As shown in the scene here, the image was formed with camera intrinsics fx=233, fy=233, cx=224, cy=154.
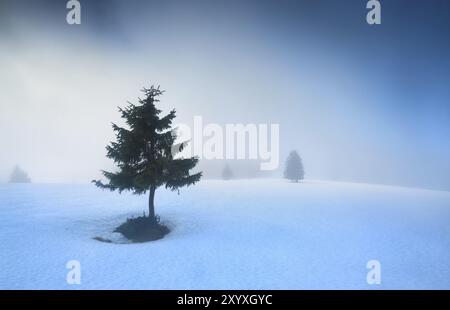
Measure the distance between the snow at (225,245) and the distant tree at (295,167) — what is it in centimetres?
1830

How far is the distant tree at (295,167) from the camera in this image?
43.9 meters

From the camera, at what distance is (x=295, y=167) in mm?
44469

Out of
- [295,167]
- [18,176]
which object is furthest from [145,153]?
[18,176]

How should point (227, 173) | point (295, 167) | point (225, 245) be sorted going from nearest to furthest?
point (225, 245) < point (295, 167) < point (227, 173)

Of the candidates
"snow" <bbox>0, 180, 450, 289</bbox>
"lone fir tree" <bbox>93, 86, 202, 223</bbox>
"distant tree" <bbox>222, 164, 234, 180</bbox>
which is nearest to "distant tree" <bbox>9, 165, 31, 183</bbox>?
"snow" <bbox>0, 180, 450, 289</bbox>

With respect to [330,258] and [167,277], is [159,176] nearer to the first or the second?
[167,277]

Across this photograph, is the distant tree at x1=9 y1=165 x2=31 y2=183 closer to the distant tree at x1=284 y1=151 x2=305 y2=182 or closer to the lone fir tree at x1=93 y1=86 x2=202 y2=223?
the lone fir tree at x1=93 y1=86 x2=202 y2=223

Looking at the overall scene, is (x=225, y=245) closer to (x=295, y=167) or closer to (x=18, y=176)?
(x=295, y=167)

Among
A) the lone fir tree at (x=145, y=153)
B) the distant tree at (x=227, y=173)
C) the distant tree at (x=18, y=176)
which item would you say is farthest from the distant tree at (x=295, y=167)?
the distant tree at (x=18, y=176)

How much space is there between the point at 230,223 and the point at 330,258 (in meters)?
7.88

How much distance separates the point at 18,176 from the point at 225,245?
54.6m

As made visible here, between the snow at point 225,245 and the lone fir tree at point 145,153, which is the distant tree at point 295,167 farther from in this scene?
the lone fir tree at point 145,153
